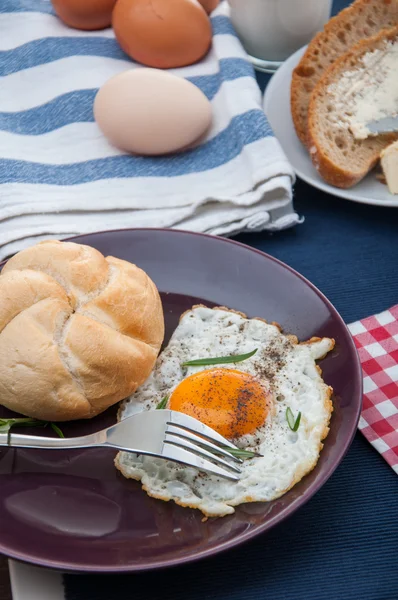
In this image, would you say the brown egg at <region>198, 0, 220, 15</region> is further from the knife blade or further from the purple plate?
the purple plate

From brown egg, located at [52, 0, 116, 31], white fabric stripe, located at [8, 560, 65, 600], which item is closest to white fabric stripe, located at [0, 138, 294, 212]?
brown egg, located at [52, 0, 116, 31]

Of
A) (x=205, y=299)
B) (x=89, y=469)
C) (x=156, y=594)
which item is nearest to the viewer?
(x=156, y=594)

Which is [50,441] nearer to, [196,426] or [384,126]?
[196,426]

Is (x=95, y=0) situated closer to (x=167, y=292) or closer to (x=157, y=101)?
(x=157, y=101)

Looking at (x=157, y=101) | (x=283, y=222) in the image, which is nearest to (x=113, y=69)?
(x=157, y=101)

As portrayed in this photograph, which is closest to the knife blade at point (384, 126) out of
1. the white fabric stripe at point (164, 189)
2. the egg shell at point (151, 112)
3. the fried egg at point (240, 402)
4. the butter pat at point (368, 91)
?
the butter pat at point (368, 91)

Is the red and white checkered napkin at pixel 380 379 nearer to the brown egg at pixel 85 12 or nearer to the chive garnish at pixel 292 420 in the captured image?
the chive garnish at pixel 292 420
